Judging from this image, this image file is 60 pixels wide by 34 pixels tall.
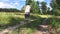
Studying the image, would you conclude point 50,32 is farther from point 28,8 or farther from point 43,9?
point 43,9

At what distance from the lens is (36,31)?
40.5ft

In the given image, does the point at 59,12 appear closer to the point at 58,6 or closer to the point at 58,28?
the point at 58,6

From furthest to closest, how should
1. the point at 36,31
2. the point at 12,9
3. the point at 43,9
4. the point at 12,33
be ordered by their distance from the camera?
1. the point at 43,9
2. the point at 12,9
3. the point at 36,31
4. the point at 12,33

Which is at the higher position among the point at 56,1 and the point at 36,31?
the point at 36,31

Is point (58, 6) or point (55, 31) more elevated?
point (55, 31)

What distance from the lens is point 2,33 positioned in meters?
11.6

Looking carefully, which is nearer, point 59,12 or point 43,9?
point 59,12

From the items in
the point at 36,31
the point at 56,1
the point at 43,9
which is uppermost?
the point at 36,31

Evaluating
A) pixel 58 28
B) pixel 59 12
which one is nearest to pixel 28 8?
pixel 58 28

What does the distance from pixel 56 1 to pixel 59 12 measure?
2.68 metres

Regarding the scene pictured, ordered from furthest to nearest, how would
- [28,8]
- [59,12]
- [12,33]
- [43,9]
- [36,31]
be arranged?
[43,9]
[59,12]
[28,8]
[36,31]
[12,33]

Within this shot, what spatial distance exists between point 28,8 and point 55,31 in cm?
487

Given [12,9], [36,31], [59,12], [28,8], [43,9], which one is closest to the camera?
[36,31]

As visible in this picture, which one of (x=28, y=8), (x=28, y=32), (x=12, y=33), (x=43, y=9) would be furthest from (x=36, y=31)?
(x=43, y=9)
